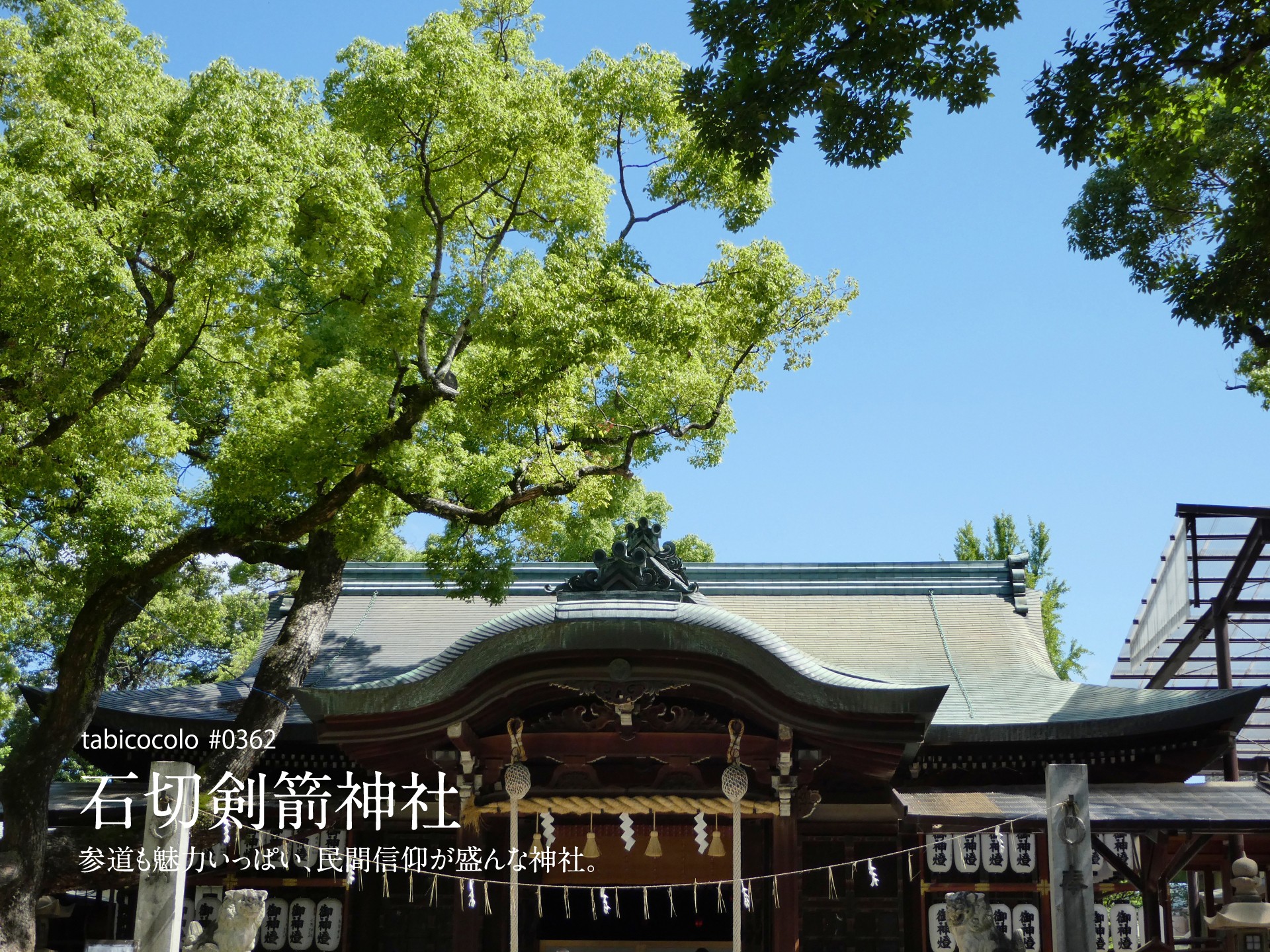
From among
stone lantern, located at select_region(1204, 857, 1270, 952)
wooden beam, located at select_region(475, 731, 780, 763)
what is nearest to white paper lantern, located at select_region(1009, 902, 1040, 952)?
stone lantern, located at select_region(1204, 857, 1270, 952)

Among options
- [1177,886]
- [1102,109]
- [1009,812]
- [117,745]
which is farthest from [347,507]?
[1177,886]

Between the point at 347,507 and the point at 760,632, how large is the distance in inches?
166

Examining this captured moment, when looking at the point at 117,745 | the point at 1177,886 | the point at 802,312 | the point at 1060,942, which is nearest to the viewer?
the point at 1060,942

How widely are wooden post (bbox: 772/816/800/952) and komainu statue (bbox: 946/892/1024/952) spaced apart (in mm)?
1556

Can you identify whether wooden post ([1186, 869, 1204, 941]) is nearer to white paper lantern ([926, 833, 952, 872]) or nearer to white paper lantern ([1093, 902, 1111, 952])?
white paper lantern ([1093, 902, 1111, 952])

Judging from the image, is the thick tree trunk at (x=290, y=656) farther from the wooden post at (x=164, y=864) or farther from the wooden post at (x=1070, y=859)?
the wooden post at (x=1070, y=859)

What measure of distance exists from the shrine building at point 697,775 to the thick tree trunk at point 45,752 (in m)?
0.72

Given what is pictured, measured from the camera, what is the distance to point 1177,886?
42.1m

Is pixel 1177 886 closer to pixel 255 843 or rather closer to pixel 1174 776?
pixel 1174 776

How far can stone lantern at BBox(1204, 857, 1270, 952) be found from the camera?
9.80 metres

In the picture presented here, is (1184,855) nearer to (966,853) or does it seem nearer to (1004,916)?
(1004,916)

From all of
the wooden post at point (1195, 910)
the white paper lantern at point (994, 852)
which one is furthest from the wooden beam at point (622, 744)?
the wooden post at point (1195, 910)

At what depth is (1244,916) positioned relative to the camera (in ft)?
32.2

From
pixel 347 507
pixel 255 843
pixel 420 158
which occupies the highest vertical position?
pixel 420 158
